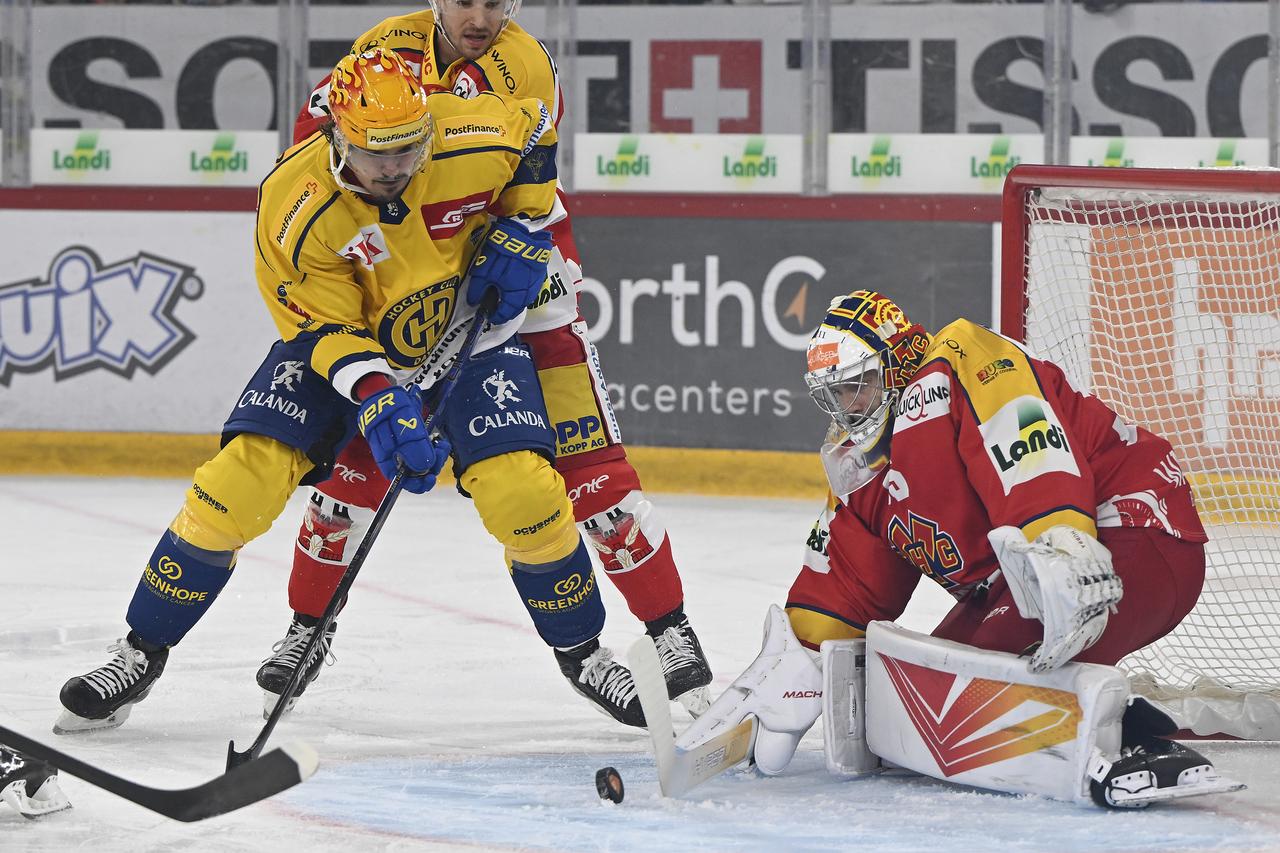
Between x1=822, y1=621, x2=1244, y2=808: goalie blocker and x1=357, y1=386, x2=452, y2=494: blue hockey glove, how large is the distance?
0.64m

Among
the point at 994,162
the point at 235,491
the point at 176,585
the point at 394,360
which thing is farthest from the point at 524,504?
the point at 994,162

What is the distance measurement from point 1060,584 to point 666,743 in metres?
0.57

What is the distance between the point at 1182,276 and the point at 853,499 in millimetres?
1180

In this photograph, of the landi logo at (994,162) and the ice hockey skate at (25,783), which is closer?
the ice hockey skate at (25,783)

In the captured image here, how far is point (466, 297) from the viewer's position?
2.97 m

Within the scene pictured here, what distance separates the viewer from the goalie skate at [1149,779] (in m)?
2.38

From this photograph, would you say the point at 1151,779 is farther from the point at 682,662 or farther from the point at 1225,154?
the point at 1225,154

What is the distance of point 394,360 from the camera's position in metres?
2.94

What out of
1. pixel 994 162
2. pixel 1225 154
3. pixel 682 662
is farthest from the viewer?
pixel 994 162

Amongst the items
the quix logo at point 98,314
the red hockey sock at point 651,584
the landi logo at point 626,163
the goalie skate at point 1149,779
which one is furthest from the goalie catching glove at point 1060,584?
the quix logo at point 98,314

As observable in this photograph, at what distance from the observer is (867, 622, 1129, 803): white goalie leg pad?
240 cm

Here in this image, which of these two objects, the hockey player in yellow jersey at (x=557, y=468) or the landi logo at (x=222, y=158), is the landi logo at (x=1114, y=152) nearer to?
the landi logo at (x=222, y=158)

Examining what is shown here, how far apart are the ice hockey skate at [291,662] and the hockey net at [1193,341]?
1.29m

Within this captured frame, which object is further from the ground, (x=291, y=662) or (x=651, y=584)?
(x=651, y=584)
